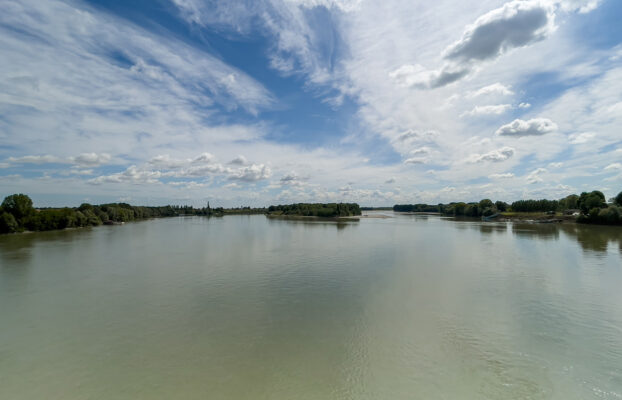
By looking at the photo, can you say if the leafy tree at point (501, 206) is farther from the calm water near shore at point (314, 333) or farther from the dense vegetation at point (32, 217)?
the dense vegetation at point (32, 217)

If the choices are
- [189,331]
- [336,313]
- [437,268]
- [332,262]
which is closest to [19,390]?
[189,331]

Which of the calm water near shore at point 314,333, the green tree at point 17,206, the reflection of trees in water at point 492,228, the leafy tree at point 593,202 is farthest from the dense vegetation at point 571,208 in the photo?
the green tree at point 17,206

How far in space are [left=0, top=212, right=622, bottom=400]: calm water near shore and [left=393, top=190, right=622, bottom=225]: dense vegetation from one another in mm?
54804

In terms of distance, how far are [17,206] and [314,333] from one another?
7101cm

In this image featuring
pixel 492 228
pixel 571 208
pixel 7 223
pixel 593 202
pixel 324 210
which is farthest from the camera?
pixel 324 210

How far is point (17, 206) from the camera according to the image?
53.2 m

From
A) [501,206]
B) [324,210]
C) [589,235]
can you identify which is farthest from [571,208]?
[324,210]

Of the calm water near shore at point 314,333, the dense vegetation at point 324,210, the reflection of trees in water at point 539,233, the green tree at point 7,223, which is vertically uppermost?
the dense vegetation at point 324,210

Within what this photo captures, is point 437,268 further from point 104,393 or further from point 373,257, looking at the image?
point 104,393

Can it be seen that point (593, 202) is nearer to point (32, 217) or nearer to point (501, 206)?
point (501, 206)

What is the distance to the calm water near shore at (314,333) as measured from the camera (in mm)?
7668

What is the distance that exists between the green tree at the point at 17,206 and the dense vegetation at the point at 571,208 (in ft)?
388

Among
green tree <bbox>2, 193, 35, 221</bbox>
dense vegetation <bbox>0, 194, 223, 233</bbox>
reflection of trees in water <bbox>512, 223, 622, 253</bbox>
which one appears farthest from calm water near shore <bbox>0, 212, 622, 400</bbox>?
green tree <bbox>2, 193, 35, 221</bbox>

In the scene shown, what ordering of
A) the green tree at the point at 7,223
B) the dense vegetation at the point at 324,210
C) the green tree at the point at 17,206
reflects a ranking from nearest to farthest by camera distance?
the green tree at the point at 7,223 < the green tree at the point at 17,206 < the dense vegetation at the point at 324,210
